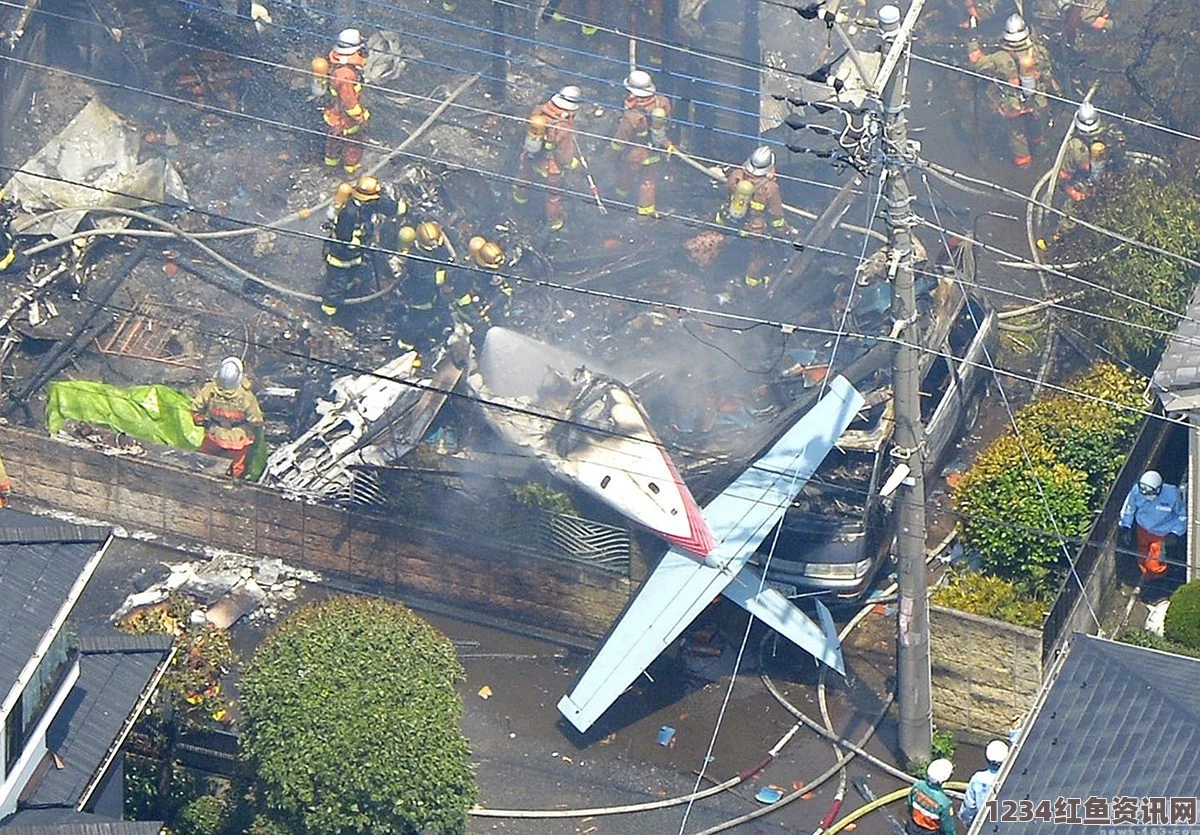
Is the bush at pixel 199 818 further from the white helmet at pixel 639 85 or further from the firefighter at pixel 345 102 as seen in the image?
the white helmet at pixel 639 85

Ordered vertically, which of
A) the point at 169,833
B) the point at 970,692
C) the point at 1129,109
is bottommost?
the point at 169,833

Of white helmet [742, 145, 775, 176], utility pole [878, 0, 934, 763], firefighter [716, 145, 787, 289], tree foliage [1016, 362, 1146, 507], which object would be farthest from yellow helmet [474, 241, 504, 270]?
utility pole [878, 0, 934, 763]

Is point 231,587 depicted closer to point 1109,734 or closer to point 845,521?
point 845,521

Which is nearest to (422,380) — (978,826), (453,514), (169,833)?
(453,514)

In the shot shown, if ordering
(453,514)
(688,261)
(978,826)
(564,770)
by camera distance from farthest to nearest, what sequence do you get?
(688,261), (453,514), (564,770), (978,826)

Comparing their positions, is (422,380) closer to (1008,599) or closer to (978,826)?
(1008,599)


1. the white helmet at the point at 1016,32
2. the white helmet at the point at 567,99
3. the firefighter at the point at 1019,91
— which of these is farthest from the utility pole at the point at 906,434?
the white helmet at the point at 1016,32

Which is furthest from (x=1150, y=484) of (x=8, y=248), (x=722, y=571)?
(x=8, y=248)
